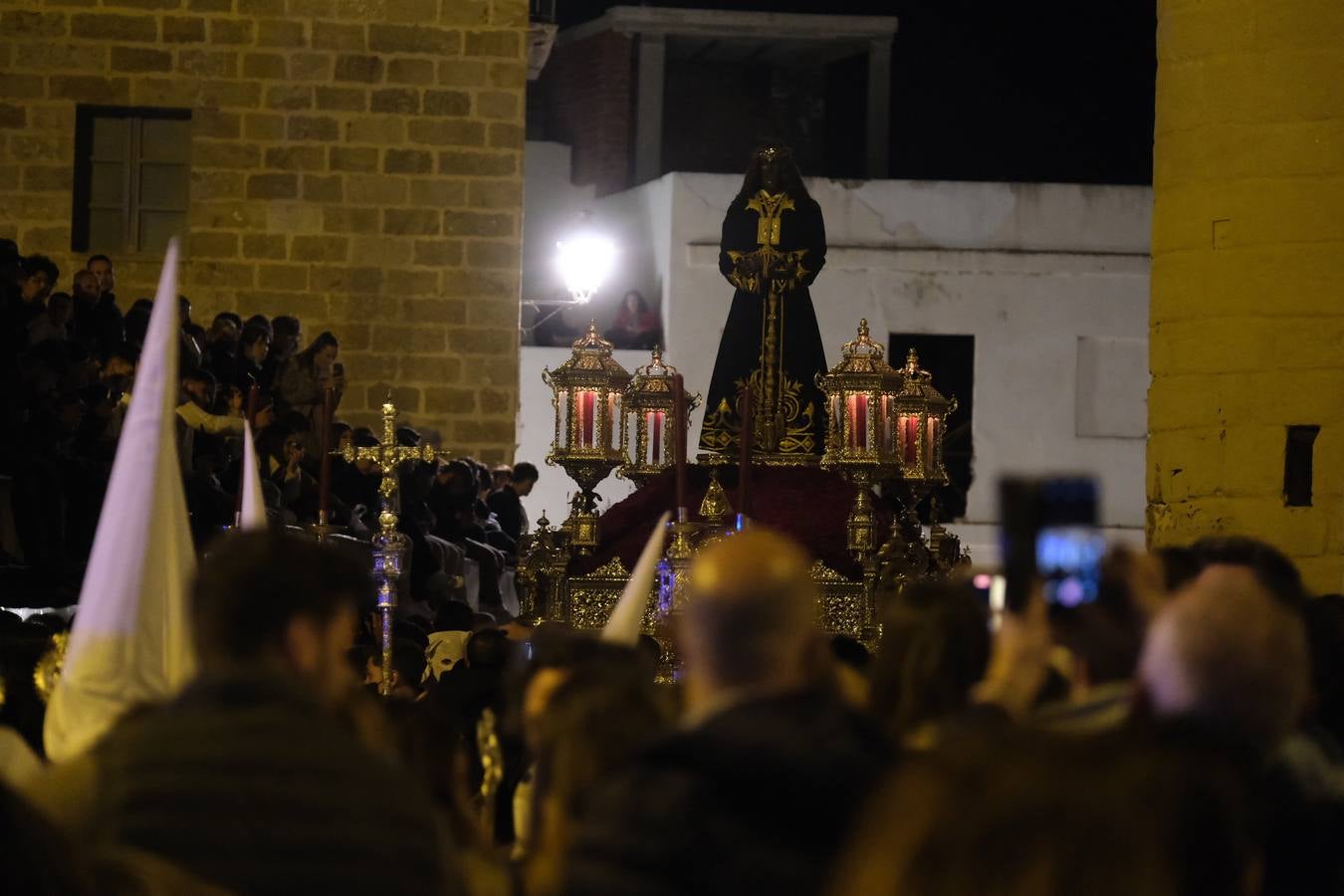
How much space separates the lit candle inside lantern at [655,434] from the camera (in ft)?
29.9

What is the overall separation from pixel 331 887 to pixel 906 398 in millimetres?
6226

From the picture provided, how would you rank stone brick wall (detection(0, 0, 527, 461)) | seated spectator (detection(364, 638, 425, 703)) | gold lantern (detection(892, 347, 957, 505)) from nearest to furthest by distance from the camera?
seated spectator (detection(364, 638, 425, 703)), gold lantern (detection(892, 347, 957, 505)), stone brick wall (detection(0, 0, 527, 461))

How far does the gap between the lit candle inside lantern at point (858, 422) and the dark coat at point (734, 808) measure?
18.0 ft

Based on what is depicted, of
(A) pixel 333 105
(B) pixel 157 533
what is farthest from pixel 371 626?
(A) pixel 333 105

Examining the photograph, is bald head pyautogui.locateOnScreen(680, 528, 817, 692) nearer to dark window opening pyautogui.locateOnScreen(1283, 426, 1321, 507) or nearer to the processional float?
the processional float

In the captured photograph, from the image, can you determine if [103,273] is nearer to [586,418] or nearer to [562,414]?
[562,414]

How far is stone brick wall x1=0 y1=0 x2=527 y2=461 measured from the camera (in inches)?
678

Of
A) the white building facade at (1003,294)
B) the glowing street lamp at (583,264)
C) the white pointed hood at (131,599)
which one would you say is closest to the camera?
the white pointed hood at (131,599)

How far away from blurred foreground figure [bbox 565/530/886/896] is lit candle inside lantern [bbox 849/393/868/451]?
17.6ft

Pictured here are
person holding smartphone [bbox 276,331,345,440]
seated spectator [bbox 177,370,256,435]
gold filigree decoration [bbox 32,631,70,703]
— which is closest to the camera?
gold filigree decoration [bbox 32,631,70,703]

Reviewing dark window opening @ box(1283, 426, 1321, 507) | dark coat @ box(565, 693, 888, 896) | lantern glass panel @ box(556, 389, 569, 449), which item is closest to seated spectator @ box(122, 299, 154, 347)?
lantern glass panel @ box(556, 389, 569, 449)

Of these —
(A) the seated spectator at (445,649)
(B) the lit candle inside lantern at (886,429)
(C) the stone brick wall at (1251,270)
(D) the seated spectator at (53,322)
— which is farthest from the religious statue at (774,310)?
(D) the seated spectator at (53,322)

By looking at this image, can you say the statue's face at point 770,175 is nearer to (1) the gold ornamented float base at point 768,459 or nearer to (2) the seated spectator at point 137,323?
(1) the gold ornamented float base at point 768,459

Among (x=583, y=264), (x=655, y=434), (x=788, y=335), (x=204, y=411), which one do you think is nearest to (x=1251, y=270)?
(x=788, y=335)
